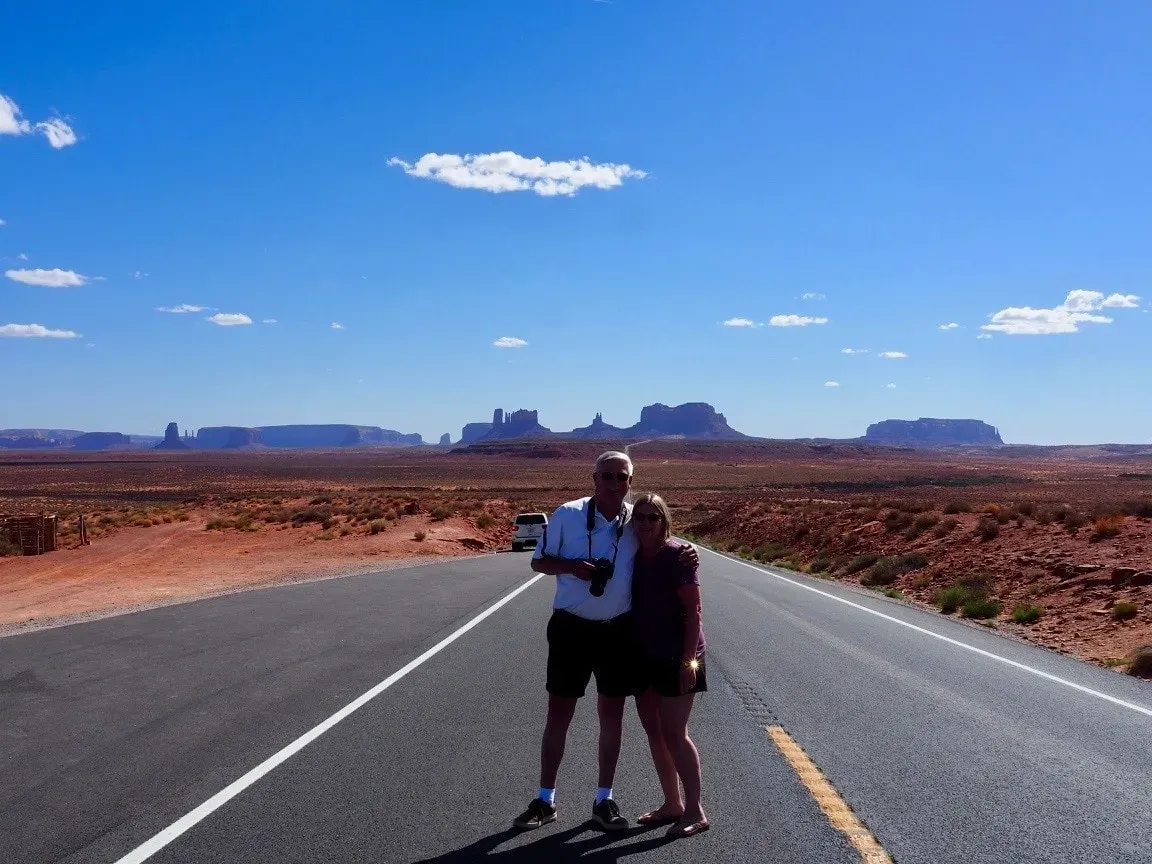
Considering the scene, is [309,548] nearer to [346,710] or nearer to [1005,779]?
[346,710]

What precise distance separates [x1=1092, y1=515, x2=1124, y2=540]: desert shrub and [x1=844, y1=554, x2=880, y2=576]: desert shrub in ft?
17.5

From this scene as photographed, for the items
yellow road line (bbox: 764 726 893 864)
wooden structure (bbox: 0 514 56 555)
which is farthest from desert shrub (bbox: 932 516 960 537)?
wooden structure (bbox: 0 514 56 555)

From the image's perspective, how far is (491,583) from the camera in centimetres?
1942

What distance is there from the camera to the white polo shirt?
498cm

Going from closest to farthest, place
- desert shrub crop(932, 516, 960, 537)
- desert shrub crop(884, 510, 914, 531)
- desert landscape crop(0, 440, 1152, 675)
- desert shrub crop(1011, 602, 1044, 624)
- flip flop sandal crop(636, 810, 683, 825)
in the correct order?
flip flop sandal crop(636, 810, 683, 825)
desert shrub crop(1011, 602, 1044, 624)
desert landscape crop(0, 440, 1152, 675)
desert shrub crop(932, 516, 960, 537)
desert shrub crop(884, 510, 914, 531)

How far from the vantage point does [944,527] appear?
1104 inches

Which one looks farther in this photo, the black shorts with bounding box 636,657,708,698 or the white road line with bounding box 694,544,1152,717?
the white road line with bounding box 694,544,1152,717

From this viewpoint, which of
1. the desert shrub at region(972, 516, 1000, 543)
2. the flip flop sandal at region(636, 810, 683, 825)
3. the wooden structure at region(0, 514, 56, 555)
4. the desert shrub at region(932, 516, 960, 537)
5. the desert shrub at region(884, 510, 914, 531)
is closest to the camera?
the flip flop sandal at region(636, 810, 683, 825)

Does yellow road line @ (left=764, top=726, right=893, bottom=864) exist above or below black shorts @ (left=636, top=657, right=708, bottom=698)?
below

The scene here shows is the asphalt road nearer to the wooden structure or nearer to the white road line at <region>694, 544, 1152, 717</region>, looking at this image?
the white road line at <region>694, 544, 1152, 717</region>

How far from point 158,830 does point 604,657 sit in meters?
2.40

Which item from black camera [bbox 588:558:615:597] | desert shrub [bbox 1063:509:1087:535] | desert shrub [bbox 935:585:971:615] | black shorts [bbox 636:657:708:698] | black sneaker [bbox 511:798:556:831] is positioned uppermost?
black camera [bbox 588:558:615:597]

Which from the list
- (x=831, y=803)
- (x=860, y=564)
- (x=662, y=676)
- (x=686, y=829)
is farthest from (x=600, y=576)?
(x=860, y=564)

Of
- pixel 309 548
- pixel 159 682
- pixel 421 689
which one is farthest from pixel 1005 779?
pixel 309 548
